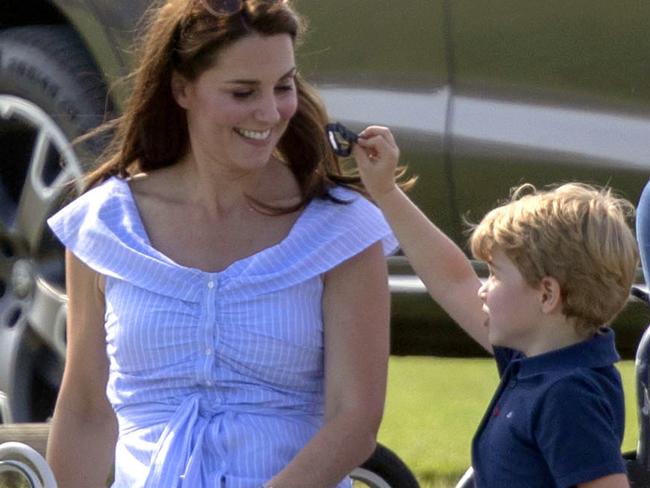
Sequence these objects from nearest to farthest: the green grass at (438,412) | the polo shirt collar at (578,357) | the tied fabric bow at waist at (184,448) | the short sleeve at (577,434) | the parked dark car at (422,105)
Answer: the short sleeve at (577,434) → the polo shirt collar at (578,357) → the tied fabric bow at waist at (184,448) → the parked dark car at (422,105) → the green grass at (438,412)

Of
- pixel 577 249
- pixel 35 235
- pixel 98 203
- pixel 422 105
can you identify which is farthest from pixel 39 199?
pixel 577 249

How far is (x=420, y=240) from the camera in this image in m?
3.55

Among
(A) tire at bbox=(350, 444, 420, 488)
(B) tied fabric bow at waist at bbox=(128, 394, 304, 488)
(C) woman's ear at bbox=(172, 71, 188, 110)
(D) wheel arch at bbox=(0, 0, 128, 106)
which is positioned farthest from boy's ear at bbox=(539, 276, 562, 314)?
(D) wheel arch at bbox=(0, 0, 128, 106)

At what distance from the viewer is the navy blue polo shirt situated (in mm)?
3033

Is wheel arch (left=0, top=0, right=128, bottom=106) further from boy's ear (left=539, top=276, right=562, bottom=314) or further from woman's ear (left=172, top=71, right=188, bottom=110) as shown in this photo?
boy's ear (left=539, top=276, right=562, bottom=314)

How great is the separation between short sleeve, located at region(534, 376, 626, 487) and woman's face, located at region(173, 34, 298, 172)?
77 cm

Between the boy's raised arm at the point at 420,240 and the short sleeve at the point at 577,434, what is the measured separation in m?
0.44

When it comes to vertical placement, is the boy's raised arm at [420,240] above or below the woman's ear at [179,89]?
below

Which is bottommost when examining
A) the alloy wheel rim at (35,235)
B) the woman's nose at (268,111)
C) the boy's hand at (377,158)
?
the alloy wheel rim at (35,235)

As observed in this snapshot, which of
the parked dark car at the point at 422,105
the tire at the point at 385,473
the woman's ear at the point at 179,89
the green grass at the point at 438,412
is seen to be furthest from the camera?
the green grass at the point at 438,412

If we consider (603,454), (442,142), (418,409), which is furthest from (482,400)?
(603,454)

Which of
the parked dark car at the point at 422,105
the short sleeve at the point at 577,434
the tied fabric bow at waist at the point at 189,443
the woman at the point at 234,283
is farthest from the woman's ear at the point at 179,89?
the parked dark car at the point at 422,105

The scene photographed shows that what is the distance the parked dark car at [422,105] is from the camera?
4941mm

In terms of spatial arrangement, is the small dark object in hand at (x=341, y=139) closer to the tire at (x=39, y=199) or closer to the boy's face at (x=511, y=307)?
the boy's face at (x=511, y=307)
